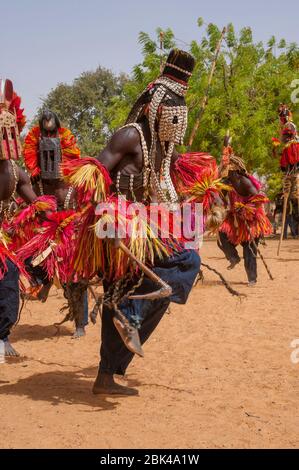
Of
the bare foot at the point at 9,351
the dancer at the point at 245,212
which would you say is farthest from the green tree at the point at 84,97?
the bare foot at the point at 9,351

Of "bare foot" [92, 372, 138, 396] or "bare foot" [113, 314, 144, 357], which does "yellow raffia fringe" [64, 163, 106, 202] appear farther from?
"bare foot" [92, 372, 138, 396]

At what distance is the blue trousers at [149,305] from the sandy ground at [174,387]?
302 mm

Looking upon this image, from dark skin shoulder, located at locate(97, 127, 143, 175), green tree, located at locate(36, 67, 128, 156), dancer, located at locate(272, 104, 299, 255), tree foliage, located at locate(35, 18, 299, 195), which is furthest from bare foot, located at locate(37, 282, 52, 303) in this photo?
green tree, located at locate(36, 67, 128, 156)

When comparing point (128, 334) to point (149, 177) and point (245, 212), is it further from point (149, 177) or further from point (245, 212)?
point (245, 212)

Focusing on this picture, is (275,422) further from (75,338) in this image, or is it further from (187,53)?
(75,338)

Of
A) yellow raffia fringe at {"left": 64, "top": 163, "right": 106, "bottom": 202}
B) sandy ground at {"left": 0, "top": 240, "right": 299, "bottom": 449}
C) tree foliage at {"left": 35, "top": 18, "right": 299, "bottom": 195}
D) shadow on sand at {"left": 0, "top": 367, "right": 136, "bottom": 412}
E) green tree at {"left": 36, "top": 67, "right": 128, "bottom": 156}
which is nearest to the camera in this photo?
sandy ground at {"left": 0, "top": 240, "right": 299, "bottom": 449}

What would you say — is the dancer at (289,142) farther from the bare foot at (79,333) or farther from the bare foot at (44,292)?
the bare foot at (79,333)

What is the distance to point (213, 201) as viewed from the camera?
4.69m

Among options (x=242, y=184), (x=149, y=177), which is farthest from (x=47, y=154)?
(x=149, y=177)

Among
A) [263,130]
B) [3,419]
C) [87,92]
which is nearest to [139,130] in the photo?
[3,419]

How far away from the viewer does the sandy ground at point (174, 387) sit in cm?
347

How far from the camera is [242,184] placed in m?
9.05

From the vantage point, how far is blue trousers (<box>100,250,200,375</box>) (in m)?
4.07

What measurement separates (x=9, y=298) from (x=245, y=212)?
193 inches
